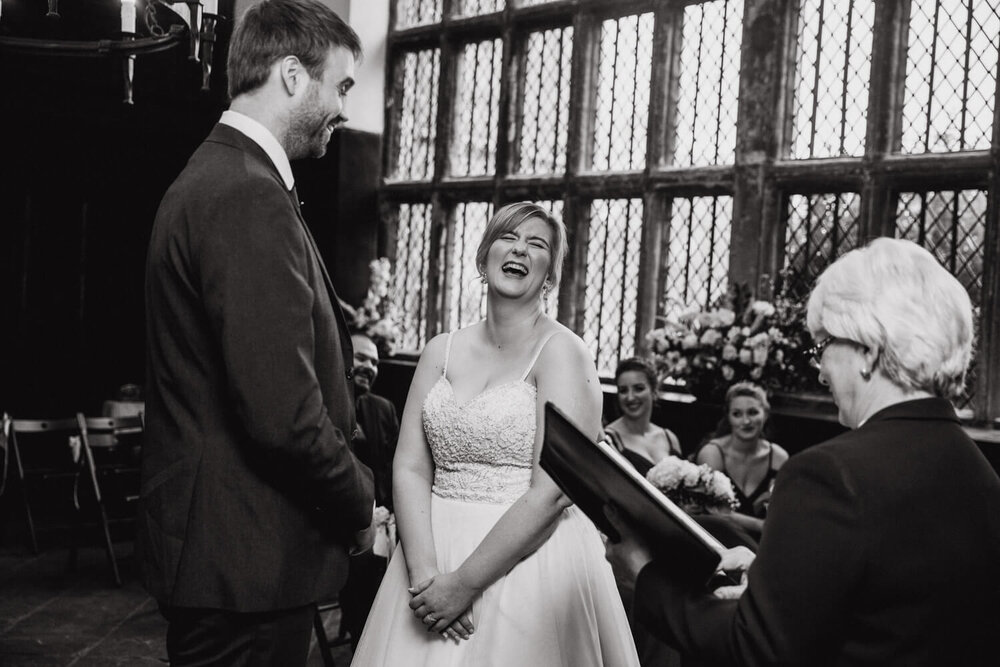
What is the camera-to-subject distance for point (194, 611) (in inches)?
75.0

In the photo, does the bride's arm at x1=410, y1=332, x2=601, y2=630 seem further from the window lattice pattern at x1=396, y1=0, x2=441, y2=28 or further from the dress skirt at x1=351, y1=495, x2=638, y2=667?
the window lattice pattern at x1=396, y1=0, x2=441, y2=28

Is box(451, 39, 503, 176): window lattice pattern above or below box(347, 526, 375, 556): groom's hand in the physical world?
above

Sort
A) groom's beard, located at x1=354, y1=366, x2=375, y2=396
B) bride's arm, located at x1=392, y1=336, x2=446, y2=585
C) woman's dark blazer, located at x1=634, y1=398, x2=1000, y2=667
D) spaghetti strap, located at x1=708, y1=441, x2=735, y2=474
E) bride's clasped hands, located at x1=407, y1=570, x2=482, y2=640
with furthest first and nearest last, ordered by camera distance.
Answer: spaghetti strap, located at x1=708, y1=441, x2=735, y2=474
groom's beard, located at x1=354, y1=366, x2=375, y2=396
bride's arm, located at x1=392, y1=336, x2=446, y2=585
bride's clasped hands, located at x1=407, y1=570, x2=482, y2=640
woman's dark blazer, located at x1=634, y1=398, x2=1000, y2=667

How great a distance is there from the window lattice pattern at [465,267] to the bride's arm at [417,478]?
16.1ft

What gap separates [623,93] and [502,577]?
506 cm

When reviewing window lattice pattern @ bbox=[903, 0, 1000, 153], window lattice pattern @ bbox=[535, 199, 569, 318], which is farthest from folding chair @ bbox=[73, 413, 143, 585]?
window lattice pattern @ bbox=[903, 0, 1000, 153]

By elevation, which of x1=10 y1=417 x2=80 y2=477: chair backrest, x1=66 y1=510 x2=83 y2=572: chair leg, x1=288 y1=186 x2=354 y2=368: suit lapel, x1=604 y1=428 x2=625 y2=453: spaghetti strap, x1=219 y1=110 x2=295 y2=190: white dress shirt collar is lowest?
x1=66 y1=510 x2=83 y2=572: chair leg

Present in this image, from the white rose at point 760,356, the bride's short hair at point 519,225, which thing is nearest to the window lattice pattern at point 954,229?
the white rose at point 760,356

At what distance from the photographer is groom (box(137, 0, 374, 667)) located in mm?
1823

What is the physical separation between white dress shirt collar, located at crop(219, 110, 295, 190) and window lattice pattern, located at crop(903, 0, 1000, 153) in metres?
4.64

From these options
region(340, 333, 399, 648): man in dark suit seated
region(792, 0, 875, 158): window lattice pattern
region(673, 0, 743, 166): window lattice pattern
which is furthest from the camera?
region(673, 0, 743, 166): window lattice pattern

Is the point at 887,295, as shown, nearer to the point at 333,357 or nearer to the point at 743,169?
the point at 333,357

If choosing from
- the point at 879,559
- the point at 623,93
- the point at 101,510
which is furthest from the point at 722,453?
the point at 101,510

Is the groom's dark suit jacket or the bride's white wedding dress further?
the bride's white wedding dress
